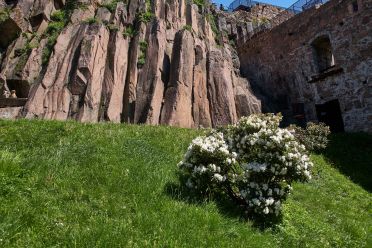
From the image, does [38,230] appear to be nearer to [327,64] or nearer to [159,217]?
[159,217]

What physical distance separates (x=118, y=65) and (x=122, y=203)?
1620cm

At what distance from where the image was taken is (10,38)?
24578 millimetres

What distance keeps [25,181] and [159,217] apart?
2.55m

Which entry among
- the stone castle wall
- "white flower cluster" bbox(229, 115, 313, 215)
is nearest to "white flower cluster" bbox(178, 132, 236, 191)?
"white flower cluster" bbox(229, 115, 313, 215)

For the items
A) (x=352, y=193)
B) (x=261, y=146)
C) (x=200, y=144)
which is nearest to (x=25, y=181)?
(x=200, y=144)

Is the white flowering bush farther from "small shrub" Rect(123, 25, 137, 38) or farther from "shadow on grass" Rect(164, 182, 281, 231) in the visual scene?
"small shrub" Rect(123, 25, 137, 38)

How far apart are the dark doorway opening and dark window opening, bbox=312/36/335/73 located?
2251 millimetres

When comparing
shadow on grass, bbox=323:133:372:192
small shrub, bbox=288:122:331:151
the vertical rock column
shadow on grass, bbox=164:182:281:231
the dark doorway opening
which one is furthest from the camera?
the dark doorway opening

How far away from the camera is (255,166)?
25.6 ft

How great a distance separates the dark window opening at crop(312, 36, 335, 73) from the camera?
23328 mm

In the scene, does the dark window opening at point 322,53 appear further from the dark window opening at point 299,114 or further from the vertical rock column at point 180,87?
the vertical rock column at point 180,87

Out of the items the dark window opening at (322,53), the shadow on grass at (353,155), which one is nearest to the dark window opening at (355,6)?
the dark window opening at (322,53)

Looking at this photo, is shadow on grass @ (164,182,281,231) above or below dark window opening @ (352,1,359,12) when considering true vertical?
below

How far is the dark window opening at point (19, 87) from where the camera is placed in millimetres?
21250
